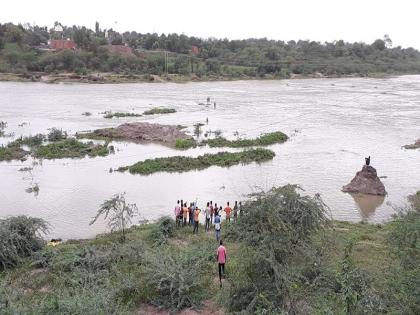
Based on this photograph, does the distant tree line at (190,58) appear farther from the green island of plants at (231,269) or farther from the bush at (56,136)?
the green island of plants at (231,269)

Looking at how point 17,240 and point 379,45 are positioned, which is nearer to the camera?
point 17,240

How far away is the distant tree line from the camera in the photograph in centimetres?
10506

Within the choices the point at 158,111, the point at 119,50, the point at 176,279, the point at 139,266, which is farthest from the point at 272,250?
the point at 119,50

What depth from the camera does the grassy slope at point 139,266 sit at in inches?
573

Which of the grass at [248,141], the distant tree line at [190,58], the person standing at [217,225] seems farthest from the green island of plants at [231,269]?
the distant tree line at [190,58]

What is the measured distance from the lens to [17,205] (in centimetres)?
2577

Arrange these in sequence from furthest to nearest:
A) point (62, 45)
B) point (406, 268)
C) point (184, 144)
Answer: point (62, 45) → point (184, 144) → point (406, 268)

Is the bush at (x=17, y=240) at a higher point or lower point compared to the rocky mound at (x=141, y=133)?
higher

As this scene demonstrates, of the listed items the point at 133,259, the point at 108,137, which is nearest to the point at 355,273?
the point at 133,259

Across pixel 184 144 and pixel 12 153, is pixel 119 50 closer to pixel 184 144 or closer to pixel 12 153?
A: pixel 184 144

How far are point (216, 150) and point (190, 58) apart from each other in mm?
89929

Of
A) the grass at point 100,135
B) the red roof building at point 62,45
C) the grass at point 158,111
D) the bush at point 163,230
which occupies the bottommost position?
the grass at point 158,111

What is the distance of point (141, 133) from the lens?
44.7 meters

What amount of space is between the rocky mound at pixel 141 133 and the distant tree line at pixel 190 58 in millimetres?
59982
